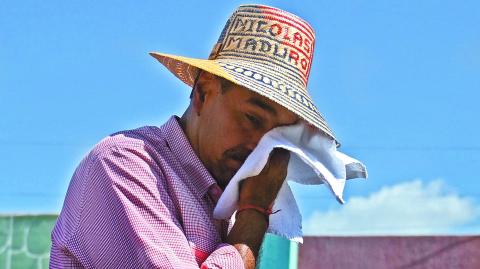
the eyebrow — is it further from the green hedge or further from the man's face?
the green hedge

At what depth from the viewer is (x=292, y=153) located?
96.8 inches

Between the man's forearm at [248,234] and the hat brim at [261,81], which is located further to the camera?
the hat brim at [261,81]

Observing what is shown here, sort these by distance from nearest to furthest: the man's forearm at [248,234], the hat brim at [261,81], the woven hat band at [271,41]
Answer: the man's forearm at [248,234]
the hat brim at [261,81]
the woven hat band at [271,41]

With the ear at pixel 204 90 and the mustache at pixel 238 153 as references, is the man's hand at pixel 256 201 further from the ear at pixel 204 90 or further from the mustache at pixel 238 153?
the ear at pixel 204 90

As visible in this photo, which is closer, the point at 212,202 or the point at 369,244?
the point at 212,202

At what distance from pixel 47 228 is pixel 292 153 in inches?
306

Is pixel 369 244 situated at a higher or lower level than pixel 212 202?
lower

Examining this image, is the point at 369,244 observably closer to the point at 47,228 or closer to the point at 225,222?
the point at 47,228

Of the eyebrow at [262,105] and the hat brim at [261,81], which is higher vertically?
the hat brim at [261,81]

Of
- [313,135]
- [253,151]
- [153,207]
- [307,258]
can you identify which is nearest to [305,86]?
[313,135]

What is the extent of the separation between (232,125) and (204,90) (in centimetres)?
16

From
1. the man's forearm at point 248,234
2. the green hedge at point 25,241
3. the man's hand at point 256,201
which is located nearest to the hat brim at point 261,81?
the man's hand at point 256,201

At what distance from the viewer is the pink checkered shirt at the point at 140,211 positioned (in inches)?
84.0

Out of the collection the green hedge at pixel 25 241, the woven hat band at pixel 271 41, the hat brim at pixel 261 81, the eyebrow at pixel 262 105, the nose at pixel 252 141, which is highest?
the woven hat band at pixel 271 41
